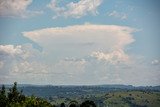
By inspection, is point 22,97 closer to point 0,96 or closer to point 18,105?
point 0,96

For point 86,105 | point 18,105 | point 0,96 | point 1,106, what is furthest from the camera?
point 0,96

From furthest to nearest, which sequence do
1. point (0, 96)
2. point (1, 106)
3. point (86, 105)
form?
point (0, 96) → point (1, 106) → point (86, 105)

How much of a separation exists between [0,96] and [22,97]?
12.7 metres

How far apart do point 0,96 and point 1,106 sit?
14016mm

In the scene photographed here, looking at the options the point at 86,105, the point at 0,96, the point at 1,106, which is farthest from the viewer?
the point at 0,96

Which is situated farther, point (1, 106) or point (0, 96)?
point (0, 96)

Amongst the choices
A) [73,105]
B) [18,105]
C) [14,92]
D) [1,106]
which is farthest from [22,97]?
[73,105]

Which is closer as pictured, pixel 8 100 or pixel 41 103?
pixel 41 103

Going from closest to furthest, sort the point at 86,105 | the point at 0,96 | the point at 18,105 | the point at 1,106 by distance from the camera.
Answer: the point at 86,105 → the point at 18,105 → the point at 1,106 → the point at 0,96

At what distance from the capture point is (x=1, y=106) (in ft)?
602

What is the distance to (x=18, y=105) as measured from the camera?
168750 mm

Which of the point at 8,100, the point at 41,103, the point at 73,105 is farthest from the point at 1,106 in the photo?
the point at 73,105

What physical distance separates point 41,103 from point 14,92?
30.2 metres

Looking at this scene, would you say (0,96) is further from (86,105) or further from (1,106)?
(86,105)
